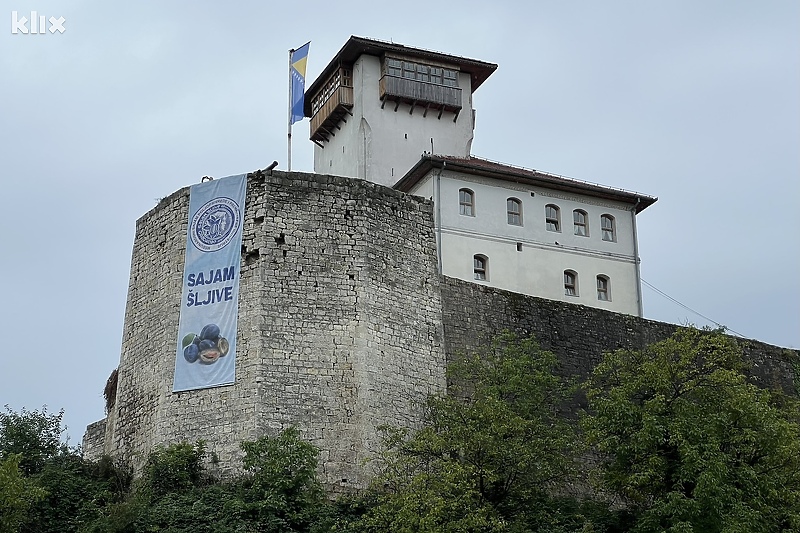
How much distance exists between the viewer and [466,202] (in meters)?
45.6

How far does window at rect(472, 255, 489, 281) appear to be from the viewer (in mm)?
44281

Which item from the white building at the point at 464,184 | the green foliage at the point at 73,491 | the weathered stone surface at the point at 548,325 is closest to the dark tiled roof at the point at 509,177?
the white building at the point at 464,184

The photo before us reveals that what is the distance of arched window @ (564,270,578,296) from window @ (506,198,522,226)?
2.56 m

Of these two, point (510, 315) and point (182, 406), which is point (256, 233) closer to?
point (182, 406)

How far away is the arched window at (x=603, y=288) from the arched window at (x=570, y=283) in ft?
3.27

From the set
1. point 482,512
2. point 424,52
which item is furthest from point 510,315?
point 424,52

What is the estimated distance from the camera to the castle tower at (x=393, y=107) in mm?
50656

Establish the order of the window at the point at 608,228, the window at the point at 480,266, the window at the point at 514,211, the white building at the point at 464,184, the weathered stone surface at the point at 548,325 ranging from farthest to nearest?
the window at the point at 608,228
the window at the point at 514,211
the white building at the point at 464,184
the window at the point at 480,266
the weathered stone surface at the point at 548,325

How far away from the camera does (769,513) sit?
2692 centimetres

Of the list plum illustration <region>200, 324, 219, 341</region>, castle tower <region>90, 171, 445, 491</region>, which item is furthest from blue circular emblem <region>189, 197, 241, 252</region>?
plum illustration <region>200, 324, 219, 341</region>

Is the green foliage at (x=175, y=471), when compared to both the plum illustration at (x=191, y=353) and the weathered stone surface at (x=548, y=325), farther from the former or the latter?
the weathered stone surface at (x=548, y=325)

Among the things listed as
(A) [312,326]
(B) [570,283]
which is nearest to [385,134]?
(B) [570,283]

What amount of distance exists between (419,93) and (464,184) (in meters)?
6.93

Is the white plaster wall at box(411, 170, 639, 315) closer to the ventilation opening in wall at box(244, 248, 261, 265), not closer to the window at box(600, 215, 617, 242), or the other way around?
the window at box(600, 215, 617, 242)
